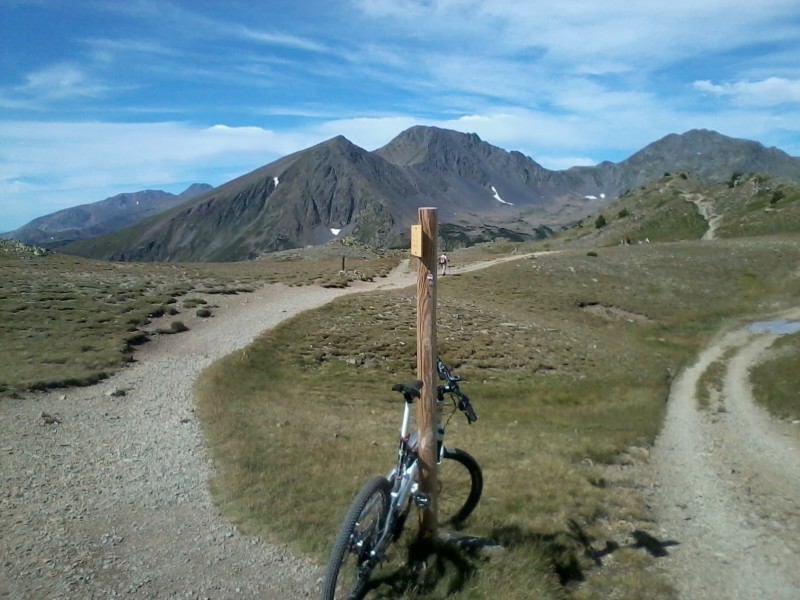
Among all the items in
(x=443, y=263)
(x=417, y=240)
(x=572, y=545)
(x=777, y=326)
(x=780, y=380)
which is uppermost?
(x=417, y=240)

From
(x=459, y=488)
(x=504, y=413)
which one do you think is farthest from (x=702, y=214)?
(x=459, y=488)

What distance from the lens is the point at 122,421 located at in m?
14.5

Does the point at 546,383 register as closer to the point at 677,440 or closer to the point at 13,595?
the point at 677,440

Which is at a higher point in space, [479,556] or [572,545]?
[479,556]

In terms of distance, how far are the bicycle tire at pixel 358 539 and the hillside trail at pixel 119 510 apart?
0.50m

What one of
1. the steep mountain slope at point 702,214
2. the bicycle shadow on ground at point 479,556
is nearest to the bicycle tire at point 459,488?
the bicycle shadow on ground at point 479,556

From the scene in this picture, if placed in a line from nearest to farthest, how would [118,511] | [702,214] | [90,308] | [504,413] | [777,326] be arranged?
[118,511] → [504,413] → [90,308] → [777,326] → [702,214]

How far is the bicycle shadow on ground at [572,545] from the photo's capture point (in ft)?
29.8

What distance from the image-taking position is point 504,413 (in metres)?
22.5

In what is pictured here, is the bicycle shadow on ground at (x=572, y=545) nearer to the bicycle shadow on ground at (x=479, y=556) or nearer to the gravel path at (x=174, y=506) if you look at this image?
the bicycle shadow on ground at (x=479, y=556)

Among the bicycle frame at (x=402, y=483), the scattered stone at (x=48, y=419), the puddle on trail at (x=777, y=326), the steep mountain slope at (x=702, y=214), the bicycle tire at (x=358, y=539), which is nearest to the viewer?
the bicycle tire at (x=358, y=539)

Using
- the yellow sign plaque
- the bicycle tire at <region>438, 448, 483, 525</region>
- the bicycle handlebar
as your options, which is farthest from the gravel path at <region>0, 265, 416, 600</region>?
the yellow sign plaque

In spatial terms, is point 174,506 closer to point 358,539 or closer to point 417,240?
point 358,539

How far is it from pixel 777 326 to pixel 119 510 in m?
43.6
